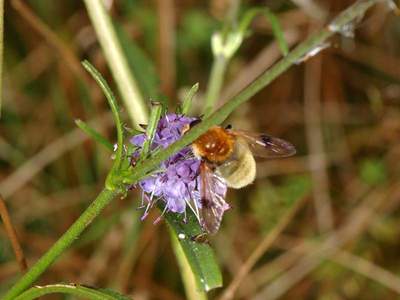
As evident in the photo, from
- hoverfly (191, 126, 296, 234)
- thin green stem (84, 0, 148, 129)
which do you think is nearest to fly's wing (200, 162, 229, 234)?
hoverfly (191, 126, 296, 234)

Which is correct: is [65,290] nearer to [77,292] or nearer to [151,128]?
[77,292]

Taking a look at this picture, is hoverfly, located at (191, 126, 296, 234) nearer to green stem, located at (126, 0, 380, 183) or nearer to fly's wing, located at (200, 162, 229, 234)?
fly's wing, located at (200, 162, 229, 234)

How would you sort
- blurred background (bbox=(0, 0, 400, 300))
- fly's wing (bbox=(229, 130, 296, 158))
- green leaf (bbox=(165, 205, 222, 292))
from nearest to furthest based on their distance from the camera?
green leaf (bbox=(165, 205, 222, 292))
fly's wing (bbox=(229, 130, 296, 158))
blurred background (bbox=(0, 0, 400, 300))

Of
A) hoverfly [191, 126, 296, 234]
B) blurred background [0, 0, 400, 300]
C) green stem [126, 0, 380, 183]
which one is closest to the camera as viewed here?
green stem [126, 0, 380, 183]

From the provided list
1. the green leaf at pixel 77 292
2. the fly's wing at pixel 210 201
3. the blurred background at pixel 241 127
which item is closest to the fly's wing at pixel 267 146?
the fly's wing at pixel 210 201

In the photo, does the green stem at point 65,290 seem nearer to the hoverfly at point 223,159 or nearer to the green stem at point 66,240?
the green stem at point 66,240

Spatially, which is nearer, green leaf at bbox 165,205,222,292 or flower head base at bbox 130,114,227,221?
flower head base at bbox 130,114,227,221

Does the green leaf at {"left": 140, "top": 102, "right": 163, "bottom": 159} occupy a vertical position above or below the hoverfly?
above
